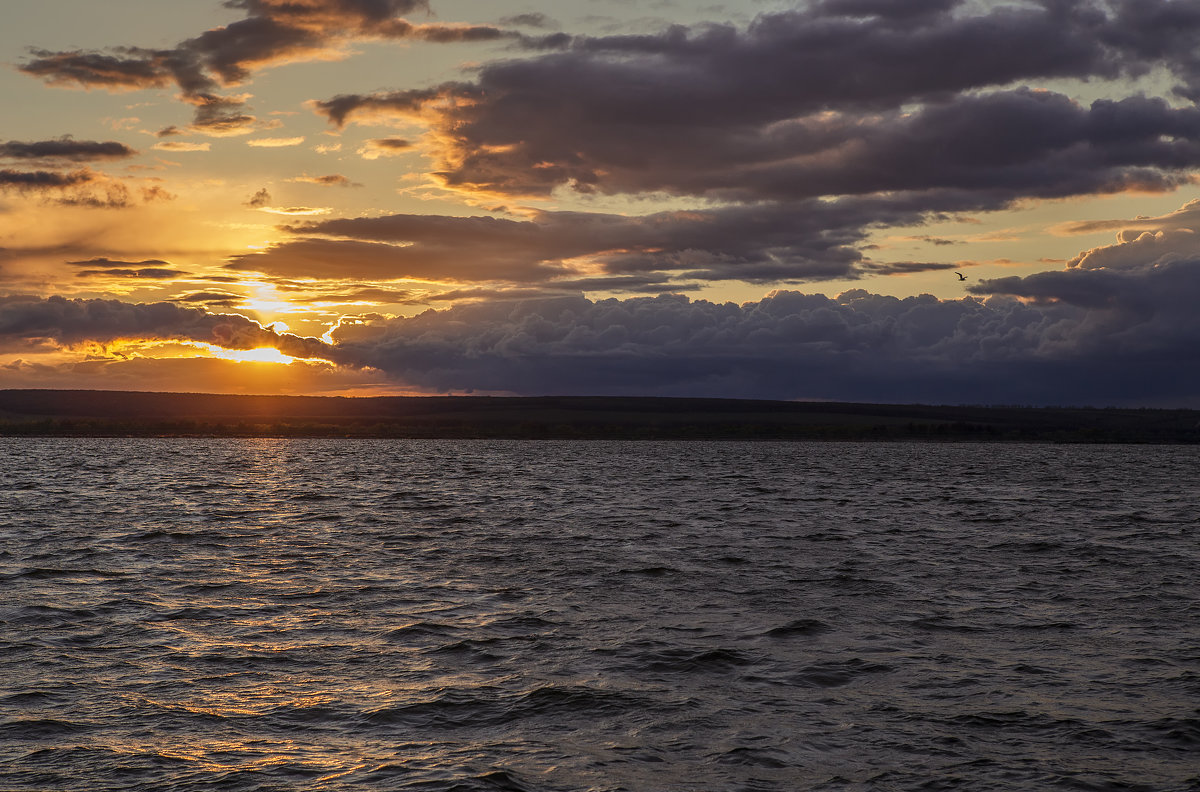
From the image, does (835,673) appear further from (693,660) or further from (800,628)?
(800,628)

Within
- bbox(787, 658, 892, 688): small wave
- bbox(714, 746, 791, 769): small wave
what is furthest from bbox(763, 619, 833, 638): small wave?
bbox(714, 746, 791, 769): small wave

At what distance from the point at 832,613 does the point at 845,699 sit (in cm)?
933

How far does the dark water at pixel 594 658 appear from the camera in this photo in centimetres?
1625

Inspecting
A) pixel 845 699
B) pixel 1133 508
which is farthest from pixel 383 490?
pixel 845 699

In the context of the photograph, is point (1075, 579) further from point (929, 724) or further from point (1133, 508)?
point (1133, 508)

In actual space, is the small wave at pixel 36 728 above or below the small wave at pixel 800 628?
above

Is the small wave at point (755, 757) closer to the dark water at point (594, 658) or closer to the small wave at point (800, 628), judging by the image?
the dark water at point (594, 658)

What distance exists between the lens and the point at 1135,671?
74.1 ft

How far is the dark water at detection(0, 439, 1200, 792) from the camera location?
16250 mm

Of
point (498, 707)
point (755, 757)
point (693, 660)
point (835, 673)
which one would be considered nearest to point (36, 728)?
point (498, 707)

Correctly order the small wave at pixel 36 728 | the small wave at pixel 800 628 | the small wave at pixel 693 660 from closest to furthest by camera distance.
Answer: the small wave at pixel 36 728 < the small wave at pixel 693 660 < the small wave at pixel 800 628

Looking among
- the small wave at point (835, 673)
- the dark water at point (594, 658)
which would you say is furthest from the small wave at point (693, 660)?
the small wave at point (835, 673)

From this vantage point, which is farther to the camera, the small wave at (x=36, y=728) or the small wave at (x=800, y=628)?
the small wave at (x=800, y=628)

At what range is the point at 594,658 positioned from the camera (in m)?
23.5
